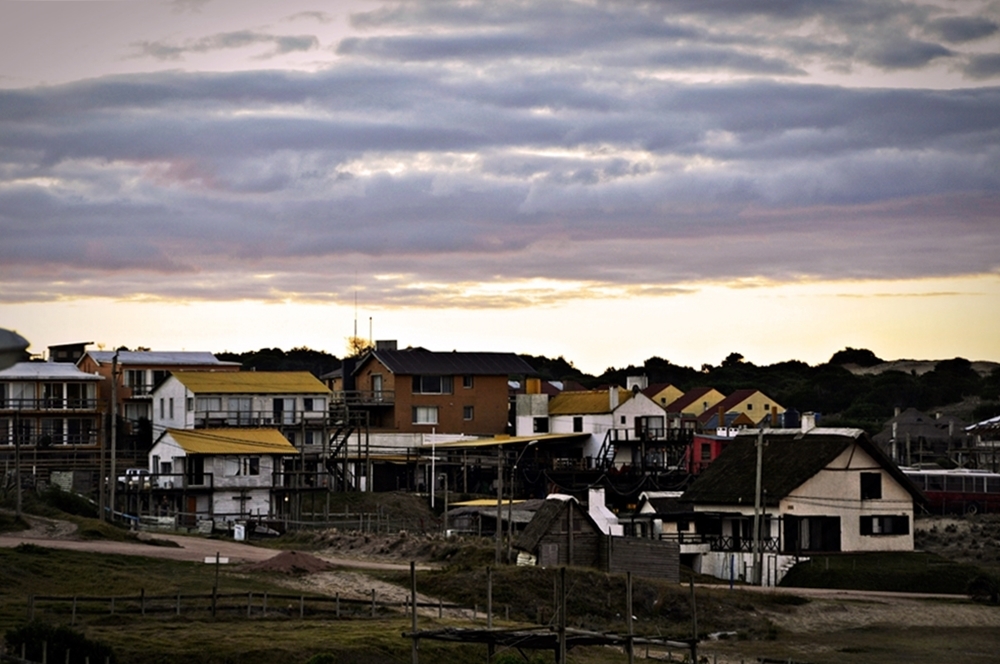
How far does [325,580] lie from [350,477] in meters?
42.4

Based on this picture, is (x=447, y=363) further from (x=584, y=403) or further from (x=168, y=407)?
(x=168, y=407)

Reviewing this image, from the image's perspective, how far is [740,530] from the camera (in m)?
68.2

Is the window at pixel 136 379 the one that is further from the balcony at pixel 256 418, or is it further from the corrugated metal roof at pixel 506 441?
the corrugated metal roof at pixel 506 441

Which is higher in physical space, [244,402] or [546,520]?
[244,402]

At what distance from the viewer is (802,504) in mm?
67500

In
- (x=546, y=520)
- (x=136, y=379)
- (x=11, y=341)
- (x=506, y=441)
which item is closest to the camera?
(x=11, y=341)

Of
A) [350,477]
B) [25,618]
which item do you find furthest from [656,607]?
[350,477]

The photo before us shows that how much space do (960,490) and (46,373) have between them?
192ft

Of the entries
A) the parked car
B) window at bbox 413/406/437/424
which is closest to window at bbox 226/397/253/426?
the parked car

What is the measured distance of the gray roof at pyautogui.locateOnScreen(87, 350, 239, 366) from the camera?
10538cm

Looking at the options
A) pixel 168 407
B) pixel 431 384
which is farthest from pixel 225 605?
pixel 431 384

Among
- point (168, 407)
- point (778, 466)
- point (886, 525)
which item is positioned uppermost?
point (168, 407)

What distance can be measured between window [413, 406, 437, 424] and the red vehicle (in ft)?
107

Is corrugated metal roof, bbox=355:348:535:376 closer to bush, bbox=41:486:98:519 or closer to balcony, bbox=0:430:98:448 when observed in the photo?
balcony, bbox=0:430:98:448
